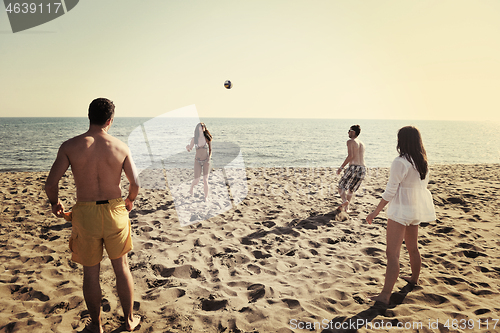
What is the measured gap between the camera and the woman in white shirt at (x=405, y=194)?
270cm

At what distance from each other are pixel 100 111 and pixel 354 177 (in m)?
5.36

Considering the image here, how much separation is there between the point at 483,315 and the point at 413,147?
6.05 ft

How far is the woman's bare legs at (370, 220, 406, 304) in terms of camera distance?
2775mm

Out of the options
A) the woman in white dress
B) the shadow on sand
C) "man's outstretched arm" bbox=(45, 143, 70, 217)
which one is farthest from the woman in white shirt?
the woman in white dress

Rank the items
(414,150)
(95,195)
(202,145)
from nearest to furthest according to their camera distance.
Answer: (95,195)
(414,150)
(202,145)

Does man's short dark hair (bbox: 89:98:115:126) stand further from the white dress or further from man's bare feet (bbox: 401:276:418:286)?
man's bare feet (bbox: 401:276:418:286)

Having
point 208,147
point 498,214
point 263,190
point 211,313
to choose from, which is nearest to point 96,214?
point 211,313

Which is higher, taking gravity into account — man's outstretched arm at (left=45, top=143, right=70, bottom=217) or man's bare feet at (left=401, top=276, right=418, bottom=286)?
man's outstretched arm at (left=45, top=143, right=70, bottom=217)

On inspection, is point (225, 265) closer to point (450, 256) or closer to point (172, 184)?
point (450, 256)

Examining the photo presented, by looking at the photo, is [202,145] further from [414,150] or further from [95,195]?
[414,150]

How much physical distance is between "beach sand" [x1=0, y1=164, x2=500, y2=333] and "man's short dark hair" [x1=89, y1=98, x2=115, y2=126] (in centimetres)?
201

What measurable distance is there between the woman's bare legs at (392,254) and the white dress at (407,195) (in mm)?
93

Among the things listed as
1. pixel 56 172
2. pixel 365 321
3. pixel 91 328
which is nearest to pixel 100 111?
pixel 56 172

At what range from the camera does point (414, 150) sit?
2.70 meters
